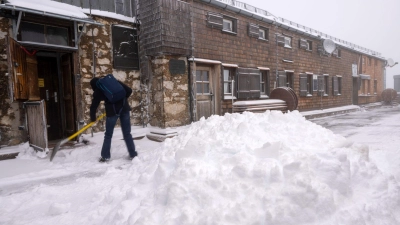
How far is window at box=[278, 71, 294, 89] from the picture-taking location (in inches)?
442

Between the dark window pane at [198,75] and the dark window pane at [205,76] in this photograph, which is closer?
the dark window pane at [198,75]

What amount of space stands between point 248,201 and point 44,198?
95.6 inches

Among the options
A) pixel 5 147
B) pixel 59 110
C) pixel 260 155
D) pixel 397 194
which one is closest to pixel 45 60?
pixel 59 110

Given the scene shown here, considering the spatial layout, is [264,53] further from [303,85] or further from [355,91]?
[355,91]

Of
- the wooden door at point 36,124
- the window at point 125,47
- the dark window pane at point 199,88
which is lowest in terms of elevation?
the wooden door at point 36,124

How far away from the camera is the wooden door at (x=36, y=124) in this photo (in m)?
4.58

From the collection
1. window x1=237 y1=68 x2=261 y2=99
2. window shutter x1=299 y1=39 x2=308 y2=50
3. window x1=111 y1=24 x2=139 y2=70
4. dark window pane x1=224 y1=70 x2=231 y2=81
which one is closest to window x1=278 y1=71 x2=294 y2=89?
window x1=237 y1=68 x2=261 y2=99

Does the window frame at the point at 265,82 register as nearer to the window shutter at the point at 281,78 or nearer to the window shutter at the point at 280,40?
the window shutter at the point at 281,78

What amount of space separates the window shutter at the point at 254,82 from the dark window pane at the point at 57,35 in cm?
639

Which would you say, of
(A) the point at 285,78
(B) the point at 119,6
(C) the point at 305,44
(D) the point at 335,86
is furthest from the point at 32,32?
(D) the point at 335,86

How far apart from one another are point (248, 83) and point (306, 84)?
5.30 meters

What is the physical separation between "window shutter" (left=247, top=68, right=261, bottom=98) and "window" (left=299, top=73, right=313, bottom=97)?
3.96 meters

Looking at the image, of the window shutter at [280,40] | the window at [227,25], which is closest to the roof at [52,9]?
the window at [227,25]

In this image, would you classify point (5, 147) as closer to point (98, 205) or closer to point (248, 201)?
point (98, 205)
